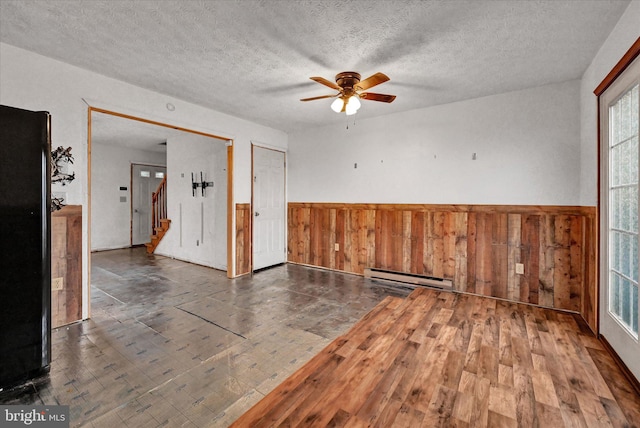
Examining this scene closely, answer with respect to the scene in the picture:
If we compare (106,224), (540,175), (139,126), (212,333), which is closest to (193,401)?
(212,333)

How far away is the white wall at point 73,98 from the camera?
101 inches

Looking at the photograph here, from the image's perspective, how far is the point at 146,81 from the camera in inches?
128

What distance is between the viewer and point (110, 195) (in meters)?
7.14

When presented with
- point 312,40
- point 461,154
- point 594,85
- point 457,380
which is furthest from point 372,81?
point 457,380

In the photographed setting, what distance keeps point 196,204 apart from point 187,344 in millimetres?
3783

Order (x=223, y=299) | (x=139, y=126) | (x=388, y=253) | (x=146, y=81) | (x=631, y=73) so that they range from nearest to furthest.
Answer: (x=631, y=73)
(x=146, y=81)
(x=223, y=299)
(x=388, y=253)
(x=139, y=126)

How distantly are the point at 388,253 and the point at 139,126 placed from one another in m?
5.14

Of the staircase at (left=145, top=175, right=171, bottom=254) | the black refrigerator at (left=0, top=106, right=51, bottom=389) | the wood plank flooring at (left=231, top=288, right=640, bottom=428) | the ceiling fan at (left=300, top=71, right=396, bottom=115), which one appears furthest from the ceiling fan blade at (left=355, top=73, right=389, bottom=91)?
the staircase at (left=145, top=175, right=171, bottom=254)

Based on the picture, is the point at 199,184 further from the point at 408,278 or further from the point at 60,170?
the point at 408,278

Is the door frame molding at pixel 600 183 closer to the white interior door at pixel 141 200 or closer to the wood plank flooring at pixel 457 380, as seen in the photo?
the wood plank flooring at pixel 457 380

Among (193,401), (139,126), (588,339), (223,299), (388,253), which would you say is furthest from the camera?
(139,126)

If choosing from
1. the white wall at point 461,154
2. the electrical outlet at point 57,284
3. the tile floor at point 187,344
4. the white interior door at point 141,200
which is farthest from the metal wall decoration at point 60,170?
the white interior door at point 141,200

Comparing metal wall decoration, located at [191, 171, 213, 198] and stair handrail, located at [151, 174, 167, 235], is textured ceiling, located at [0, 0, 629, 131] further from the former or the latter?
stair handrail, located at [151, 174, 167, 235]

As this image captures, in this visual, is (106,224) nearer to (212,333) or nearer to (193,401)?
(212,333)
